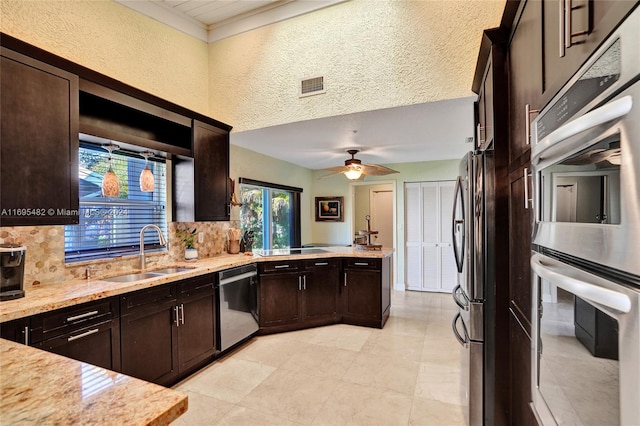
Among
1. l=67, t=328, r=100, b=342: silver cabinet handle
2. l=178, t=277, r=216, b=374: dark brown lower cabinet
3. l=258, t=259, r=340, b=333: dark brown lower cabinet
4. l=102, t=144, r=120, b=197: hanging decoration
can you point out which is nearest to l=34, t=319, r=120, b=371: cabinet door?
l=67, t=328, r=100, b=342: silver cabinet handle

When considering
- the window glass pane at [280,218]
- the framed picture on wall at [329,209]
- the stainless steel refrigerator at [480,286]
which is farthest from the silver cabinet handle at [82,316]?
the framed picture on wall at [329,209]

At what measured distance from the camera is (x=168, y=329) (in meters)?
2.56

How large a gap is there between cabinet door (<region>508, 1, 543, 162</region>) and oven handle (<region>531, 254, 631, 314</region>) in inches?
23.8

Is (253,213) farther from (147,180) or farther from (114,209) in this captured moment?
(114,209)

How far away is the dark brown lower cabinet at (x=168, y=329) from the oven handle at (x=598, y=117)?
2.59m

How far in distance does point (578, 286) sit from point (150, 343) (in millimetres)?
2691

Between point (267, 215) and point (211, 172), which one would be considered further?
point (267, 215)

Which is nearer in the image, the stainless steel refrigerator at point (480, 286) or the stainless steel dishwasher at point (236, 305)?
the stainless steel refrigerator at point (480, 286)

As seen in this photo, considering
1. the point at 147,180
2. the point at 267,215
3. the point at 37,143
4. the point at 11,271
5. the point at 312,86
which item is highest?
the point at 312,86

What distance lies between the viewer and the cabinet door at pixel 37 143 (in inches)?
74.4

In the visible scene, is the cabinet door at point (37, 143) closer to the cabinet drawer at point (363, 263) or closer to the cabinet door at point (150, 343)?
the cabinet door at point (150, 343)

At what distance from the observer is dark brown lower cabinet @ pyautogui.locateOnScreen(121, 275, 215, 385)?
7.45 ft

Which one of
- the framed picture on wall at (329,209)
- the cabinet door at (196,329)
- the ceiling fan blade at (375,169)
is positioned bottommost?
the cabinet door at (196,329)

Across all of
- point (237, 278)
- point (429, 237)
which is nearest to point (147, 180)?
point (237, 278)
